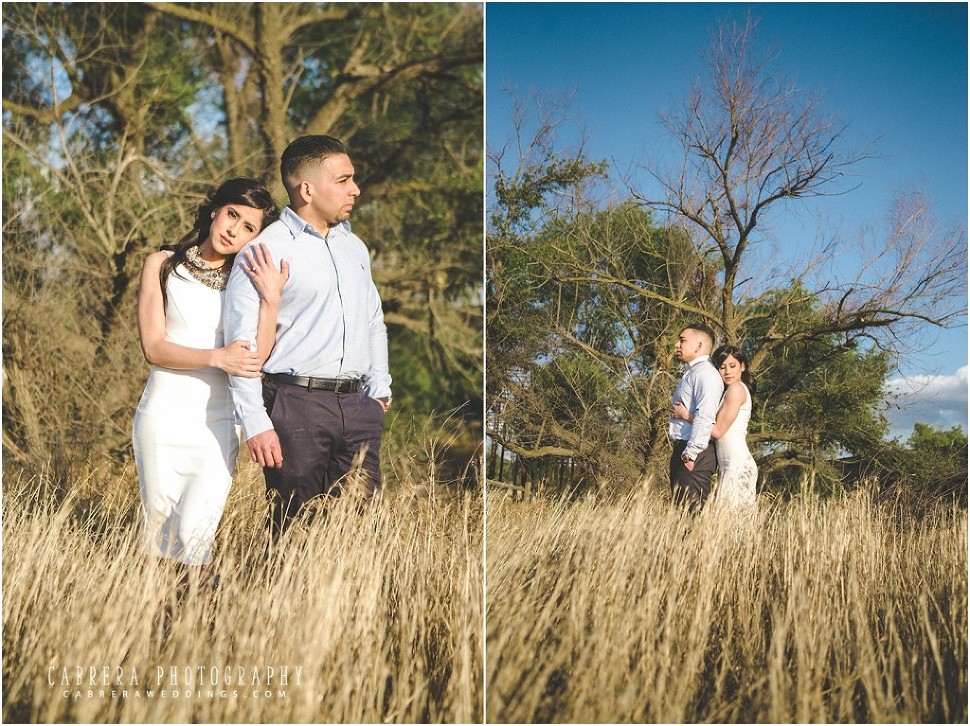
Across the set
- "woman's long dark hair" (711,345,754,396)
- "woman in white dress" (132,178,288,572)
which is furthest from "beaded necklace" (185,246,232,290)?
"woman's long dark hair" (711,345,754,396)

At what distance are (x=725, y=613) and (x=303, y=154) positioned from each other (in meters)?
Answer: 2.34

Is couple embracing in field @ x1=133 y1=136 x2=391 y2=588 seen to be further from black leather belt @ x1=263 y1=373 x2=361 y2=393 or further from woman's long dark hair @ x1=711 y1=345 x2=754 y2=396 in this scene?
woman's long dark hair @ x1=711 y1=345 x2=754 y2=396

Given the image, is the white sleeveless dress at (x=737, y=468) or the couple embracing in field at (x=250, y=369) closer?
the couple embracing in field at (x=250, y=369)

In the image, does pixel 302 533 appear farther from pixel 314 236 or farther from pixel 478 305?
pixel 478 305

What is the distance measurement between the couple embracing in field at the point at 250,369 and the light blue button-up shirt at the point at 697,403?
1.15 meters

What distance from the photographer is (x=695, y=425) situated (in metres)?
→ 2.94

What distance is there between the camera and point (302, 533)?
2795mm

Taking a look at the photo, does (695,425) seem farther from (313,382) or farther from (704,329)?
(313,382)

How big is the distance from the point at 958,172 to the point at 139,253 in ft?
13.7

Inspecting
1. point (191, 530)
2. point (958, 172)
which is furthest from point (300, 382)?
point (958, 172)

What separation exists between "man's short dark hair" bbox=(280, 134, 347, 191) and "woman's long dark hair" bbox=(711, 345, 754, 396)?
1.66 metres

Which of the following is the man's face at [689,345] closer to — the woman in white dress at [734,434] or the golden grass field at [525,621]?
the woman in white dress at [734,434]

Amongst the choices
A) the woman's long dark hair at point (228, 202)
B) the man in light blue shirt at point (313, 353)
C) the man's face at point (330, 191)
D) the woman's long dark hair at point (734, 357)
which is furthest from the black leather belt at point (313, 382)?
the woman's long dark hair at point (734, 357)

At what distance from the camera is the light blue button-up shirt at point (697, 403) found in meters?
2.94
